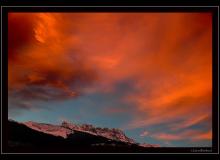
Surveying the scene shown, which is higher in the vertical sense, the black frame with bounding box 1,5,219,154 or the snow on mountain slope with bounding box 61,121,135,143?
the black frame with bounding box 1,5,219,154

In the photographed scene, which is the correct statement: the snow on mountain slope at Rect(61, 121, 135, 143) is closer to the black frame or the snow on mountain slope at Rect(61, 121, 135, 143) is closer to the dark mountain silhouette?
the dark mountain silhouette

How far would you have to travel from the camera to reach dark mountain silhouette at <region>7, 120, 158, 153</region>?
6699 mm

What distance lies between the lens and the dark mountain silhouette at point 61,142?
22.0ft

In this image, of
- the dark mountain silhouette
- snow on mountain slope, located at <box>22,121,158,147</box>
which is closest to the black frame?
the dark mountain silhouette

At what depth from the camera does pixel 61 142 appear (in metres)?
6.71

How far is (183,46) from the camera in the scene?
672 centimetres
